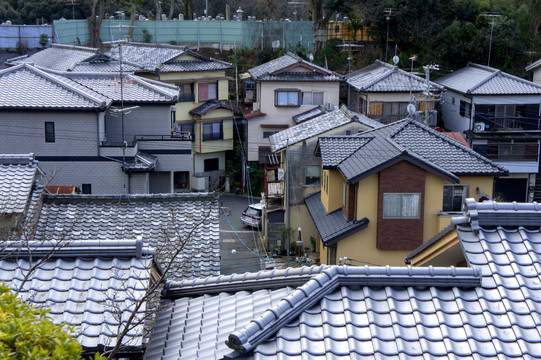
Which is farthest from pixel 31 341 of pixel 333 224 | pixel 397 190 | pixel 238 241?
pixel 238 241

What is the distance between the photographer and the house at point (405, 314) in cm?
548

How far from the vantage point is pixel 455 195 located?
860 inches

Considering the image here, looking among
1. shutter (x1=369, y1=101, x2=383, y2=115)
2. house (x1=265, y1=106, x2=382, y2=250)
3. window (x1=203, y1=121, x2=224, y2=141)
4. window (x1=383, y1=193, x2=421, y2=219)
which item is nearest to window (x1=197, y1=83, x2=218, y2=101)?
window (x1=203, y1=121, x2=224, y2=141)

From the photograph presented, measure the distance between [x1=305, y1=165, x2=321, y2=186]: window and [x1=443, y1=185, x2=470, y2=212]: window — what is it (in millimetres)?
6457

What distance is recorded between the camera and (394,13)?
141 ft

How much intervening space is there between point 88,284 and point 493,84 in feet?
106

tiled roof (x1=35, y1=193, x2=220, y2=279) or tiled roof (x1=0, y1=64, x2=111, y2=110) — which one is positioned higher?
tiled roof (x1=0, y1=64, x2=111, y2=110)

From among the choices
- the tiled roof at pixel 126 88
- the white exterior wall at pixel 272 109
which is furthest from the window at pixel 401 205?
the white exterior wall at pixel 272 109

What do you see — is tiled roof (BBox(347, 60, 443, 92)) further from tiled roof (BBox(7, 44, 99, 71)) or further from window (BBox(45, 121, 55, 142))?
window (BBox(45, 121, 55, 142))

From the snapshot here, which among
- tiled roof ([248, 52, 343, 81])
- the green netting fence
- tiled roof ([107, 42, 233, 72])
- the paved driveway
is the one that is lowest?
the paved driveway

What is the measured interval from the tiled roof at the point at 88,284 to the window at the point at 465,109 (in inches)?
1229

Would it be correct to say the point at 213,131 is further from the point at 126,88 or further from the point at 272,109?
the point at 126,88

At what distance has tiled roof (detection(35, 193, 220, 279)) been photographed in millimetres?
13273

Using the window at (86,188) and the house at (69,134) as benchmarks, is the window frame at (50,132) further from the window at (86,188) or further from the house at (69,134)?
the window at (86,188)
